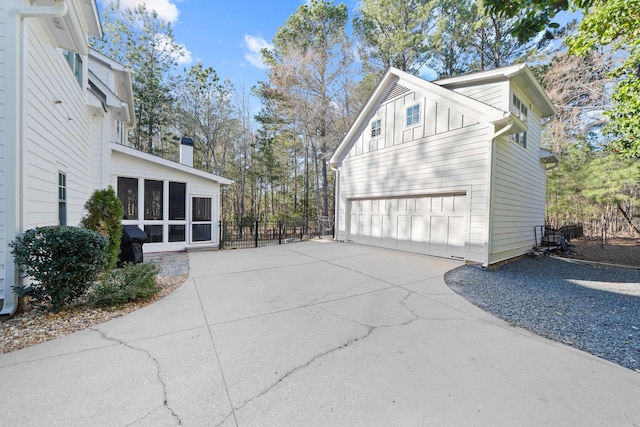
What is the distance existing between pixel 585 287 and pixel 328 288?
569cm

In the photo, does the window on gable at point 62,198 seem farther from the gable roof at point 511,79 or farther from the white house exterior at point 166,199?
the gable roof at point 511,79

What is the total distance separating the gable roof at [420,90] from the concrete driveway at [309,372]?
5213 mm

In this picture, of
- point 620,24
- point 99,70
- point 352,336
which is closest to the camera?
point 352,336

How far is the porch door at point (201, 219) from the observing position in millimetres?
9367

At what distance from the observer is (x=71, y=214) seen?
560cm

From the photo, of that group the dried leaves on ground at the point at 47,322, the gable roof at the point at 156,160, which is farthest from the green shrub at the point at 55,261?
the gable roof at the point at 156,160

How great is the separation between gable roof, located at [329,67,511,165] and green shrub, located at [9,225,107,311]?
8.62 m

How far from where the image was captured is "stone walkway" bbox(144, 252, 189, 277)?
18.8ft

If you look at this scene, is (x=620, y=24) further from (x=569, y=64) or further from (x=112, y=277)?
(x=112, y=277)

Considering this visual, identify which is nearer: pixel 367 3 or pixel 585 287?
pixel 585 287

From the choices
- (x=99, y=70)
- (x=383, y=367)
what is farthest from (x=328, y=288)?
Answer: (x=99, y=70)

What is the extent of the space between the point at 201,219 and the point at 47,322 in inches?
262

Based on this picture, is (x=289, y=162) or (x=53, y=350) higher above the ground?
(x=289, y=162)

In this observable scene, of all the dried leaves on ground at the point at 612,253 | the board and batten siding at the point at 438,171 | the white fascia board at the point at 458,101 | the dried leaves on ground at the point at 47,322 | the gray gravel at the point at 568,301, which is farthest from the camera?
the dried leaves on ground at the point at 612,253
